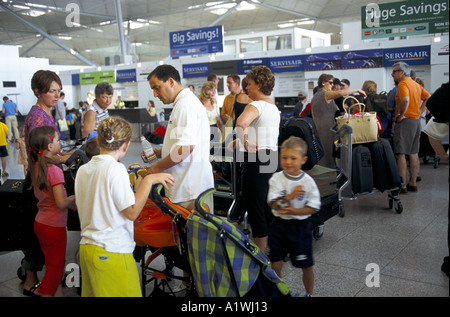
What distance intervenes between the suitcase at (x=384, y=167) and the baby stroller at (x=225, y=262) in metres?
2.76

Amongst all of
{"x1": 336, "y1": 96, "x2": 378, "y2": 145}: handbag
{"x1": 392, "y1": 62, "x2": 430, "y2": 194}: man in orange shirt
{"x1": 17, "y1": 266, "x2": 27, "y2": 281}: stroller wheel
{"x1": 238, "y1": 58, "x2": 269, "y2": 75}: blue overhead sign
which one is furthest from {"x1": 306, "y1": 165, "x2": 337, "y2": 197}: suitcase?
{"x1": 238, "y1": 58, "x2": 269, "y2": 75}: blue overhead sign

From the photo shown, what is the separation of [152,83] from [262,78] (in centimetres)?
64

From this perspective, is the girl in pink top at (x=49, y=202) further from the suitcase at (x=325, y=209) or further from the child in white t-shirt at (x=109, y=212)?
the suitcase at (x=325, y=209)

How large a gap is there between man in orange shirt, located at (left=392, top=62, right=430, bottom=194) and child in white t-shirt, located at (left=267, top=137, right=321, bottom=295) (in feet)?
8.10

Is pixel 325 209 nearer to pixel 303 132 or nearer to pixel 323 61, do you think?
pixel 303 132

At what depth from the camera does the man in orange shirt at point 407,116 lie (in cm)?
413

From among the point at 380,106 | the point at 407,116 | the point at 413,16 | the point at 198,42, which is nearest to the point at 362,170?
the point at 407,116

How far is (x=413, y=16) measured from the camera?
2.58m

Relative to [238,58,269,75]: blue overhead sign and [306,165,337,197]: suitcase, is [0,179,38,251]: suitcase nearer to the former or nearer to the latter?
[306,165,337,197]: suitcase

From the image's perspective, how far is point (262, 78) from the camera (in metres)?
2.49

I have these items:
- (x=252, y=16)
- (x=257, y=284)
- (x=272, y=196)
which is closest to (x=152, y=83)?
(x=272, y=196)

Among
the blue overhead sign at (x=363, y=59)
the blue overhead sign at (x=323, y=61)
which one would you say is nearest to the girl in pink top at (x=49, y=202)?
the blue overhead sign at (x=363, y=59)

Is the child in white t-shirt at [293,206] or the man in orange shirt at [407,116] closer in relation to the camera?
the child in white t-shirt at [293,206]
